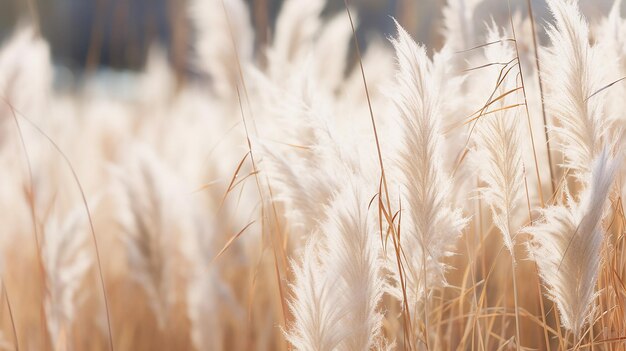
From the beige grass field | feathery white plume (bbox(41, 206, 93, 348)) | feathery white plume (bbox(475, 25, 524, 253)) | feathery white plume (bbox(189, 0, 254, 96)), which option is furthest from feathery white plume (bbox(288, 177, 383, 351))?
feathery white plume (bbox(189, 0, 254, 96))

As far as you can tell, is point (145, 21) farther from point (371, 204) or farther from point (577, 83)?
point (577, 83)

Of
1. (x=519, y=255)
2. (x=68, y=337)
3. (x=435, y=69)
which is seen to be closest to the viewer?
(x=435, y=69)

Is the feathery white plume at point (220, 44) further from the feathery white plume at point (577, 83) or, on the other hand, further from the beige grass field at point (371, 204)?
the feathery white plume at point (577, 83)

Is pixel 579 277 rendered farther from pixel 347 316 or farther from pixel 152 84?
pixel 152 84

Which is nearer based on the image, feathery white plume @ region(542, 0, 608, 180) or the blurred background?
feathery white plume @ region(542, 0, 608, 180)

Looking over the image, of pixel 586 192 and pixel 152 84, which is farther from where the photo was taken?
pixel 152 84

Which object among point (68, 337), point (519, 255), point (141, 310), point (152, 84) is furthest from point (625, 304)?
point (152, 84)

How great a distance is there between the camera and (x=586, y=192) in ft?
2.44

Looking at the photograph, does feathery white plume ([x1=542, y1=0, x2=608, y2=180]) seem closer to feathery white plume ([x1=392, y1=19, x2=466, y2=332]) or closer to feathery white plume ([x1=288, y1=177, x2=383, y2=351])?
feathery white plume ([x1=392, y1=19, x2=466, y2=332])

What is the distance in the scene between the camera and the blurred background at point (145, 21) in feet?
6.99

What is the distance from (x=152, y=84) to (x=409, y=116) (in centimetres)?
313

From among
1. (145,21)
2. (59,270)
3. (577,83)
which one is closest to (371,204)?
(577,83)

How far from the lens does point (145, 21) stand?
830 cm

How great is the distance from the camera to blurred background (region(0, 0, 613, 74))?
2.13 metres
